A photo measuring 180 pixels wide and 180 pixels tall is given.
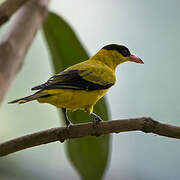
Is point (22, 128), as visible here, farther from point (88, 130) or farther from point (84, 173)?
point (88, 130)

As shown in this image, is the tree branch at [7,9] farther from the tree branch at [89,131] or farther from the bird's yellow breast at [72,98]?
the tree branch at [89,131]

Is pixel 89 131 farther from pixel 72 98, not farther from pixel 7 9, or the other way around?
pixel 7 9

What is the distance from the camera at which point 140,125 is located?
0.92m

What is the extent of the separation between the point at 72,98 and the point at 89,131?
0.29m

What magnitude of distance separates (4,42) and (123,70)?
107 centimetres

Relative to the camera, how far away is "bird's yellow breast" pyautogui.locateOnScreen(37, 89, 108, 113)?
4.06 feet

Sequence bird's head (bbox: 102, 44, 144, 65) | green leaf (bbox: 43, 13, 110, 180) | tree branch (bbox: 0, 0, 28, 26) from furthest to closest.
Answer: bird's head (bbox: 102, 44, 144, 65) < green leaf (bbox: 43, 13, 110, 180) < tree branch (bbox: 0, 0, 28, 26)

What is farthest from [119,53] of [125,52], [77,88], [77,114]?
[77,88]

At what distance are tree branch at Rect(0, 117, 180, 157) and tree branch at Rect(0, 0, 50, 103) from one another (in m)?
0.23

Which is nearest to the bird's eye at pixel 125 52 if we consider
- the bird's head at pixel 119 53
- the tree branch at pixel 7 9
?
the bird's head at pixel 119 53

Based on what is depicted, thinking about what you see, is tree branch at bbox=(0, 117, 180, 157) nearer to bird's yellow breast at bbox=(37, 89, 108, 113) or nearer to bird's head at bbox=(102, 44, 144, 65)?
bird's yellow breast at bbox=(37, 89, 108, 113)

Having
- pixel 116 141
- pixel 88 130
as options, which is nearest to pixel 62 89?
pixel 88 130

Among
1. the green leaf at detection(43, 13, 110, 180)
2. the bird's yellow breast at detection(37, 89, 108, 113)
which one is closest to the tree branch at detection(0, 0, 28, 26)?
the bird's yellow breast at detection(37, 89, 108, 113)

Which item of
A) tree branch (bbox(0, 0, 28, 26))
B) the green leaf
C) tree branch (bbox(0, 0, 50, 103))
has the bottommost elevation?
the green leaf
